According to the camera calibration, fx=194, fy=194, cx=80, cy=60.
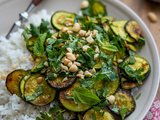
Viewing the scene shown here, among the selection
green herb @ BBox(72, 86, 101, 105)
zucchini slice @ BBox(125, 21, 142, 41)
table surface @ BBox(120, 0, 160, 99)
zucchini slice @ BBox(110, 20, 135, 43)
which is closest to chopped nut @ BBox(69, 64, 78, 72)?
green herb @ BBox(72, 86, 101, 105)

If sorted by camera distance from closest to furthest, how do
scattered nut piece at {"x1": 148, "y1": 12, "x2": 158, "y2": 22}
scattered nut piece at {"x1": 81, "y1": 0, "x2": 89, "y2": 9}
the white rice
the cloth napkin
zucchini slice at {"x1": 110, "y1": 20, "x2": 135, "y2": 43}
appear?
1. the white rice
2. the cloth napkin
3. zucchini slice at {"x1": 110, "y1": 20, "x2": 135, "y2": 43}
4. scattered nut piece at {"x1": 81, "y1": 0, "x2": 89, "y2": 9}
5. scattered nut piece at {"x1": 148, "y1": 12, "x2": 158, "y2": 22}

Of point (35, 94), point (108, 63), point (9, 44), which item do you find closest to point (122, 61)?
point (108, 63)

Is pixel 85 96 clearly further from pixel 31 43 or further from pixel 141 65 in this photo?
pixel 31 43

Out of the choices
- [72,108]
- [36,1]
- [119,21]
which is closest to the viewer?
[72,108]

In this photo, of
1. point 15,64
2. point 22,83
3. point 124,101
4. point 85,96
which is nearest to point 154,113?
point 124,101

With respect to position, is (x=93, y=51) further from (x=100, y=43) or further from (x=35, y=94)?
(x=35, y=94)

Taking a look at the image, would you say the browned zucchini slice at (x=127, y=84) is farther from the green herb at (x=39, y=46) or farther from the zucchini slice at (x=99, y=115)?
the green herb at (x=39, y=46)

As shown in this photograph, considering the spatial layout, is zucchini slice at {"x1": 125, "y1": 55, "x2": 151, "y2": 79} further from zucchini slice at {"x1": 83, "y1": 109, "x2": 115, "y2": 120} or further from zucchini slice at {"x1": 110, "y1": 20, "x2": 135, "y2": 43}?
zucchini slice at {"x1": 83, "y1": 109, "x2": 115, "y2": 120}
